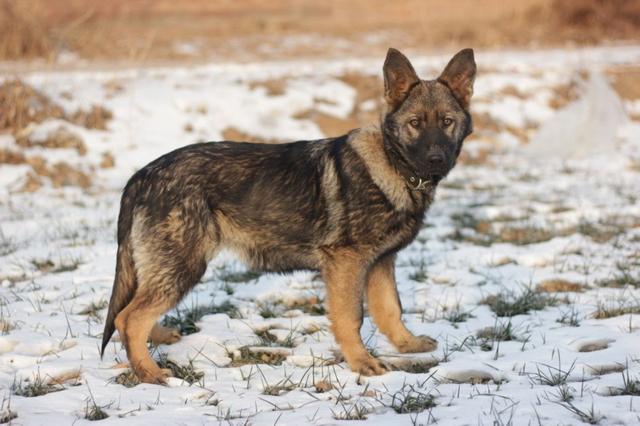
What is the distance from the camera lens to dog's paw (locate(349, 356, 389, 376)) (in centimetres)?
422

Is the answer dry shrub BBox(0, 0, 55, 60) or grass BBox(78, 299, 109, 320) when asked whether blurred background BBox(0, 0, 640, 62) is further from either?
grass BBox(78, 299, 109, 320)

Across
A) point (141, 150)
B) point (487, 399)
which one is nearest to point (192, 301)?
point (487, 399)

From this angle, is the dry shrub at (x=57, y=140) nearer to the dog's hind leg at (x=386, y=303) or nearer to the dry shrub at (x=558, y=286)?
the dog's hind leg at (x=386, y=303)

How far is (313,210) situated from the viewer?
468cm

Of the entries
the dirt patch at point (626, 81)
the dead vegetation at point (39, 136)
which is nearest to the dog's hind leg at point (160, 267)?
the dead vegetation at point (39, 136)

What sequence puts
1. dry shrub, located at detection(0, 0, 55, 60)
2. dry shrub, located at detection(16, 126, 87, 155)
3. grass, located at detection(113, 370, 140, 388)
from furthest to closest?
dry shrub, located at detection(0, 0, 55, 60), dry shrub, located at detection(16, 126, 87, 155), grass, located at detection(113, 370, 140, 388)

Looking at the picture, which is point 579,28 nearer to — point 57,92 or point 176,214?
point 57,92

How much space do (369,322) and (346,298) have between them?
3.13 ft

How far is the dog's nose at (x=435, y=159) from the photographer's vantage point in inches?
176

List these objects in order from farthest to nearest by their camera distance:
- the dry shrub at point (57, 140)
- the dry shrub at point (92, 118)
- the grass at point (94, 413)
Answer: the dry shrub at point (92, 118), the dry shrub at point (57, 140), the grass at point (94, 413)

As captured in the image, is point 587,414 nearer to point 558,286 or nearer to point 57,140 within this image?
point 558,286

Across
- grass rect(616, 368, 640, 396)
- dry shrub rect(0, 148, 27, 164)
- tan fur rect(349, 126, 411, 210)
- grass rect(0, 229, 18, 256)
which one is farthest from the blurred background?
grass rect(616, 368, 640, 396)

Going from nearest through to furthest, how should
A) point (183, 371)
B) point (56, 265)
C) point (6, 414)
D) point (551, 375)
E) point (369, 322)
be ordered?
point (6, 414) < point (551, 375) < point (183, 371) < point (369, 322) < point (56, 265)

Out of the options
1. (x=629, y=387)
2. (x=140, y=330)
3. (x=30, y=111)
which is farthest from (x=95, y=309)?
(x=30, y=111)
